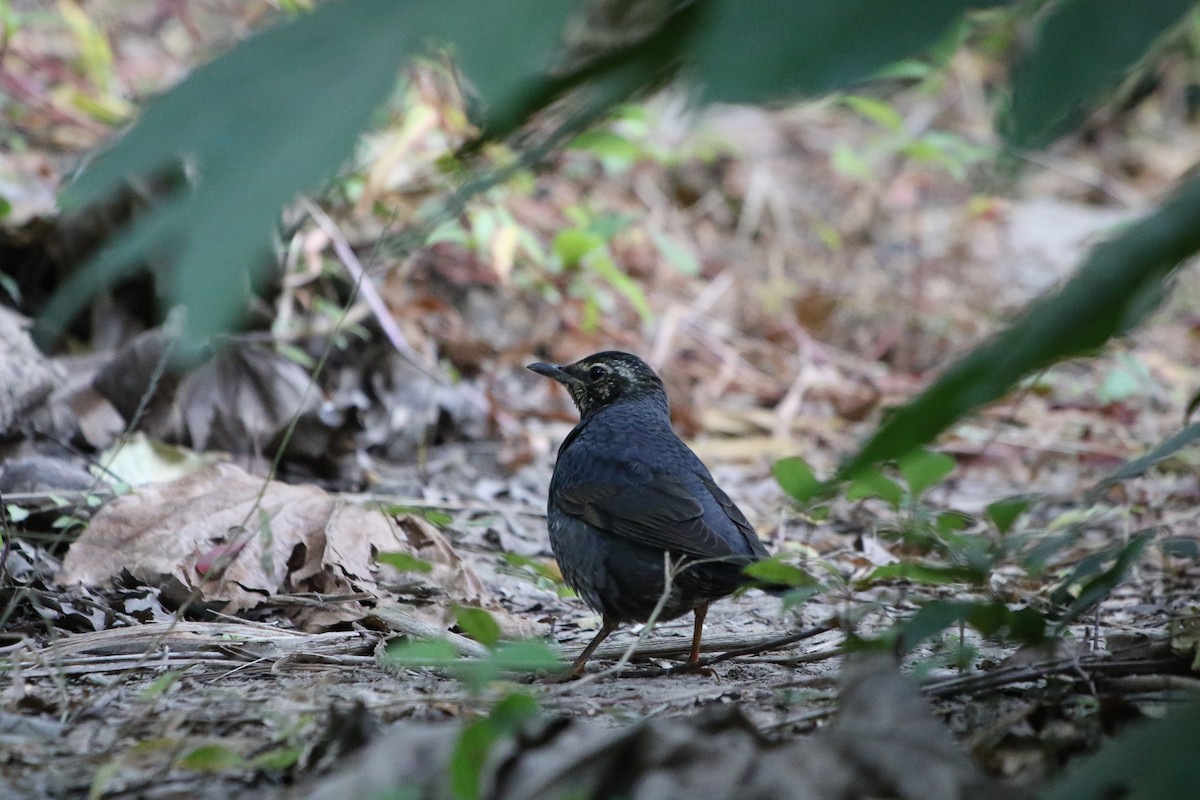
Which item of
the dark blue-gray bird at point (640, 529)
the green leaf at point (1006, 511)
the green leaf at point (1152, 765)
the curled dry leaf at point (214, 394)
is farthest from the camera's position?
the curled dry leaf at point (214, 394)

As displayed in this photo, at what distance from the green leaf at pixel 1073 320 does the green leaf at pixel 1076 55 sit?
0.13 m

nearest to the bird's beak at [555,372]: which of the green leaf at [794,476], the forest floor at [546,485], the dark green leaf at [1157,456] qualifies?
the forest floor at [546,485]

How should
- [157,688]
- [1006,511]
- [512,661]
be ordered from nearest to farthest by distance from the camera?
[512,661]
[1006,511]
[157,688]

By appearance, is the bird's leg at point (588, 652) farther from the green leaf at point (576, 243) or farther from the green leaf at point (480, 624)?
the green leaf at point (576, 243)

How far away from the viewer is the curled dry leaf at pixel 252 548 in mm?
3787

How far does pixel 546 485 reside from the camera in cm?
631

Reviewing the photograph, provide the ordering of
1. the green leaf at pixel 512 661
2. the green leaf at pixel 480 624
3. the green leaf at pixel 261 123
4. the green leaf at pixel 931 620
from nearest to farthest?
the green leaf at pixel 261 123 → the green leaf at pixel 512 661 → the green leaf at pixel 931 620 → the green leaf at pixel 480 624

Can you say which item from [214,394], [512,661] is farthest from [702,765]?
[214,394]

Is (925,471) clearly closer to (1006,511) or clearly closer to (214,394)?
(1006,511)

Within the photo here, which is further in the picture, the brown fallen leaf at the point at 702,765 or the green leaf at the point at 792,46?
the brown fallen leaf at the point at 702,765

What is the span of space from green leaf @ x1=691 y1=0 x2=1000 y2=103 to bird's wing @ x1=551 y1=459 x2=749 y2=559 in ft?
8.56

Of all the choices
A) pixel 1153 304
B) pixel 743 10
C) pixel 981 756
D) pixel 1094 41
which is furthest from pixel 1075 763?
pixel 743 10

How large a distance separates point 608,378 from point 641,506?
3.90ft

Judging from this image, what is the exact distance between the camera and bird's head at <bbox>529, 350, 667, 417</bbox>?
4.92 metres
